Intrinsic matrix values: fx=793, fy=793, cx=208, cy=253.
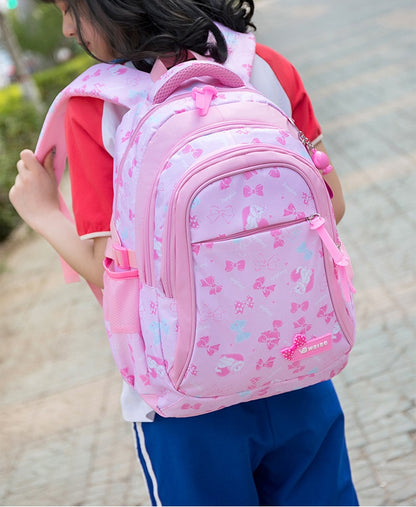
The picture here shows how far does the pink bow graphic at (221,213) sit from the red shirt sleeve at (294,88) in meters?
0.42

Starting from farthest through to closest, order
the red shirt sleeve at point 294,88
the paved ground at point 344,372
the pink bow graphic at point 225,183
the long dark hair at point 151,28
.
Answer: the paved ground at point 344,372 < the red shirt sleeve at point 294,88 < the long dark hair at point 151,28 < the pink bow graphic at point 225,183

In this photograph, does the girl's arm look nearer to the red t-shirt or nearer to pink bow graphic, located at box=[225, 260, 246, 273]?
the red t-shirt

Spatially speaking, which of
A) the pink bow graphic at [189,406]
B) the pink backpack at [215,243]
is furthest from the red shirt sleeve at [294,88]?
the pink bow graphic at [189,406]

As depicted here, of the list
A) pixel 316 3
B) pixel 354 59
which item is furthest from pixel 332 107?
pixel 316 3

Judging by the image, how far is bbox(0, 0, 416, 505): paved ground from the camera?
11.3 ft

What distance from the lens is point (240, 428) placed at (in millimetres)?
1820

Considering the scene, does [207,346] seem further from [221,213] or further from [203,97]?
[203,97]

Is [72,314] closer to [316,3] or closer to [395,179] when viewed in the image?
[395,179]

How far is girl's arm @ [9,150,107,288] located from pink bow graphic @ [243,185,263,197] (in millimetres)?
456

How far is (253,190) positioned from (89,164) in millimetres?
375

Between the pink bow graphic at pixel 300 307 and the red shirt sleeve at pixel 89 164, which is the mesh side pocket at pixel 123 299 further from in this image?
the pink bow graphic at pixel 300 307

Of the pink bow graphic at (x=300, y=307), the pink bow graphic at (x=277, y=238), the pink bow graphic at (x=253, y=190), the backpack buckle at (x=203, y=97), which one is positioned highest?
the backpack buckle at (x=203, y=97)

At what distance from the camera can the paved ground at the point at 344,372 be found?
3.45 meters

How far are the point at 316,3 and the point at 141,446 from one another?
20.0 m
